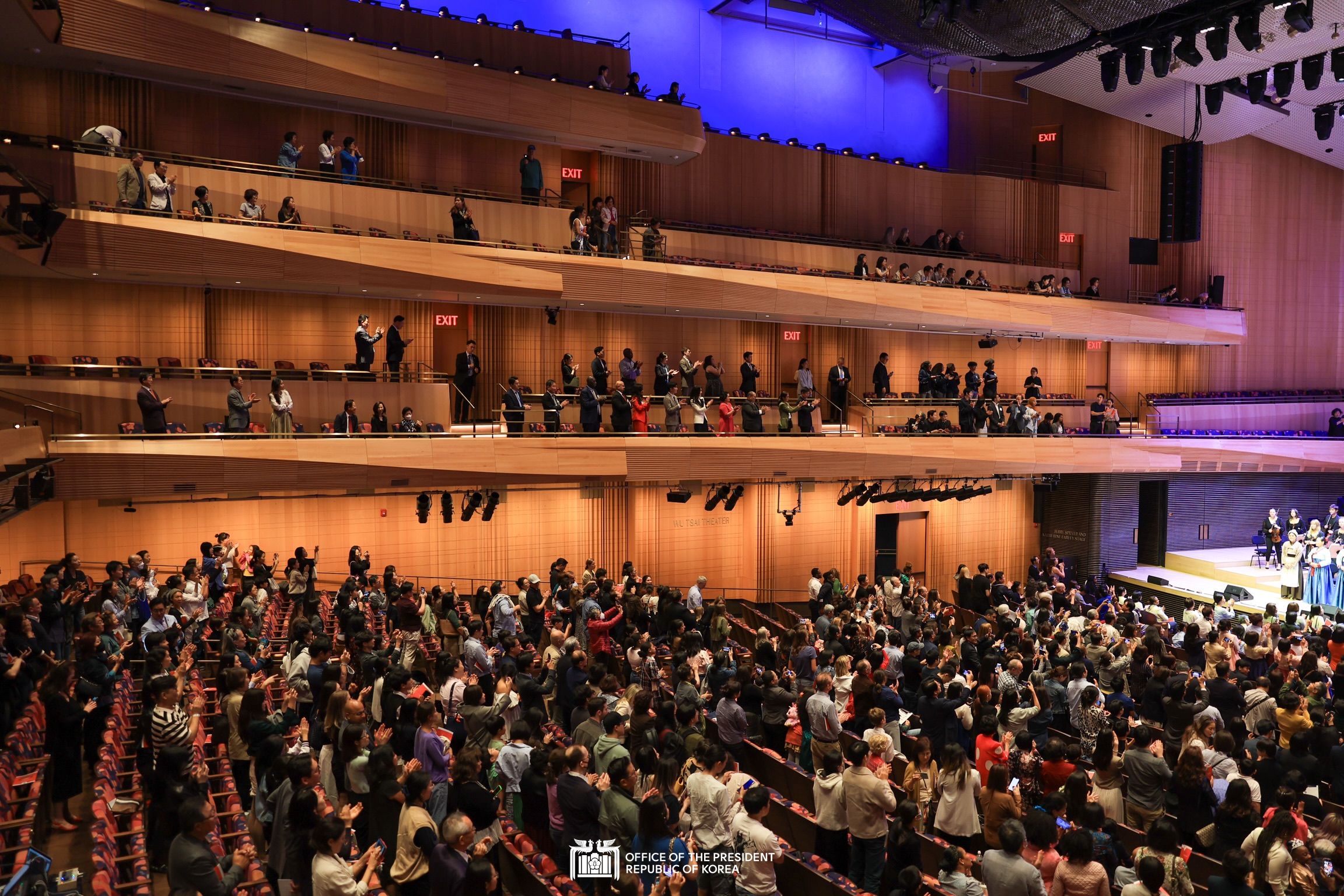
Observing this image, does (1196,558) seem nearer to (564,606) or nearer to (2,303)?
(564,606)

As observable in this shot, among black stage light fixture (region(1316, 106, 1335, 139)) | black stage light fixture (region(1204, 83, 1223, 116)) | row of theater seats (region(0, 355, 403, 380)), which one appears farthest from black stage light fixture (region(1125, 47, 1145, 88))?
row of theater seats (region(0, 355, 403, 380))

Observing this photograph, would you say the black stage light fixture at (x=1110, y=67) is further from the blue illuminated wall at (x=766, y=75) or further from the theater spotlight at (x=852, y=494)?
the theater spotlight at (x=852, y=494)

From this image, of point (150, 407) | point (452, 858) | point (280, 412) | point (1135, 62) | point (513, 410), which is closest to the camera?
point (452, 858)

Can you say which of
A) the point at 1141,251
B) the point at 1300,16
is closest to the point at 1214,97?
the point at 1300,16

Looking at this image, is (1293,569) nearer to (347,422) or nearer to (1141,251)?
(1141,251)

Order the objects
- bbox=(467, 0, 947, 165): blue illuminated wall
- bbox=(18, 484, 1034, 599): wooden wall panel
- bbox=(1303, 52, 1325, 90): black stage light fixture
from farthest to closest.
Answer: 1. bbox=(467, 0, 947, 165): blue illuminated wall
2. bbox=(1303, 52, 1325, 90): black stage light fixture
3. bbox=(18, 484, 1034, 599): wooden wall panel

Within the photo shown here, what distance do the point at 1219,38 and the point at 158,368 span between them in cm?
1622

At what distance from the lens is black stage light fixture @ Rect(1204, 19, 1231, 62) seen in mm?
15016

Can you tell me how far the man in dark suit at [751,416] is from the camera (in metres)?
16.7

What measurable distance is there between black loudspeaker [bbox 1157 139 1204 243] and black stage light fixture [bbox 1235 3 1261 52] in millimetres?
8152

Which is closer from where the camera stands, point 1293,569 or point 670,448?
point 670,448

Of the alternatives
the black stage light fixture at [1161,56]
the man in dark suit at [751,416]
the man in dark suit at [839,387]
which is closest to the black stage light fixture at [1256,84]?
the black stage light fixture at [1161,56]

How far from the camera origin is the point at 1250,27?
14477 millimetres

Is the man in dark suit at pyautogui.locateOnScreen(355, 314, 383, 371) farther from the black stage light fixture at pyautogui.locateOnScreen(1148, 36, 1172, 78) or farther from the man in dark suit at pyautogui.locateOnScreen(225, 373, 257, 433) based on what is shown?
the black stage light fixture at pyautogui.locateOnScreen(1148, 36, 1172, 78)
